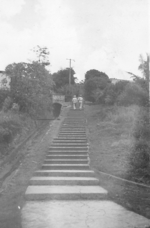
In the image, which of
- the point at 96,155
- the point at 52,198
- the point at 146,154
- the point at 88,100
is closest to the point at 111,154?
the point at 96,155

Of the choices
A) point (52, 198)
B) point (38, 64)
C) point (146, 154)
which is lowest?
point (52, 198)

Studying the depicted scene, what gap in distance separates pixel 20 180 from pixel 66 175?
4.53 ft

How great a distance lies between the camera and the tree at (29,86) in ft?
58.7

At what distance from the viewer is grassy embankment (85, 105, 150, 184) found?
8.05 m

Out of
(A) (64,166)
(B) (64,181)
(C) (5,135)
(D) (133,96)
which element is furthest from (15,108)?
(B) (64,181)

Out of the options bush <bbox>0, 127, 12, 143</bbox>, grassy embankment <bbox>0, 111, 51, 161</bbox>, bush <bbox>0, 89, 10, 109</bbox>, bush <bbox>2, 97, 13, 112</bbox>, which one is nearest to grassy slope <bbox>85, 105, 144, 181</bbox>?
grassy embankment <bbox>0, 111, 51, 161</bbox>

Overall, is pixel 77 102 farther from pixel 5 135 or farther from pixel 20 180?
pixel 20 180

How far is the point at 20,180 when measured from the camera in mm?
8602

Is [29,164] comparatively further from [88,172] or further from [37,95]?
[37,95]

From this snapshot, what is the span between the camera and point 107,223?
18.0 feet

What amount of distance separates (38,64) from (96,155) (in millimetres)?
9563

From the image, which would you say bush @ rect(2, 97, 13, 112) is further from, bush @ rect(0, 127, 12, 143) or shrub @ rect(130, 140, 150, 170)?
shrub @ rect(130, 140, 150, 170)

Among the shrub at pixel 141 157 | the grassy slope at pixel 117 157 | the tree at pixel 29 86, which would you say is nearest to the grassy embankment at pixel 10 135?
the grassy slope at pixel 117 157

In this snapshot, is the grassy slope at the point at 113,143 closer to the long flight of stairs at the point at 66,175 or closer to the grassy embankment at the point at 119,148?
the grassy embankment at the point at 119,148
